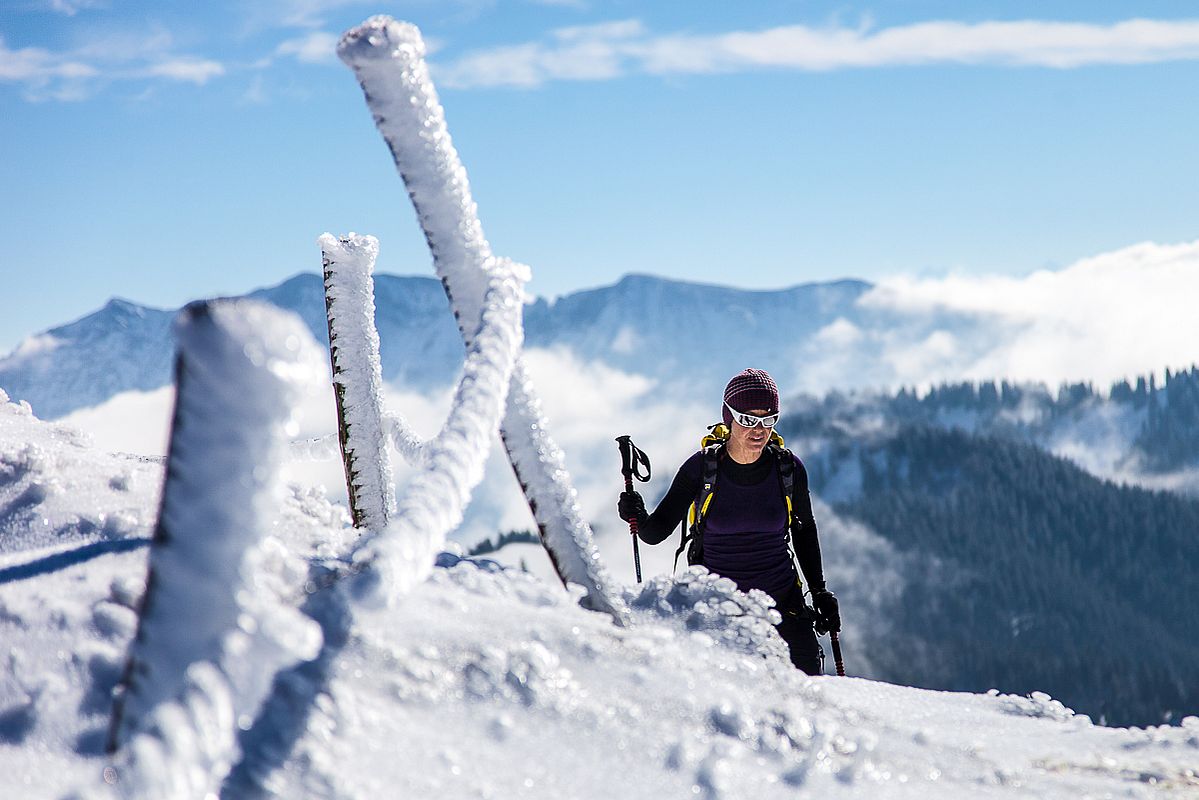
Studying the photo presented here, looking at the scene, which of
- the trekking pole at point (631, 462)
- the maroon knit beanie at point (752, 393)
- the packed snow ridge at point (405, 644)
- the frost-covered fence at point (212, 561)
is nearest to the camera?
the frost-covered fence at point (212, 561)

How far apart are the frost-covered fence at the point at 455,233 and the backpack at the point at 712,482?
2.23 metres

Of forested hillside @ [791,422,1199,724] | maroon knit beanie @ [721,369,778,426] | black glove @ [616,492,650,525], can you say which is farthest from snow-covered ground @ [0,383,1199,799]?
forested hillside @ [791,422,1199,724]

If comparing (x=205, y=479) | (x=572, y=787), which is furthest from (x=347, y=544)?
(x=205, y=479)

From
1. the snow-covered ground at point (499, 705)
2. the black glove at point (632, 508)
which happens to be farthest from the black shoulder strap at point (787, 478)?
the snow-covered ground at point (499, 705)

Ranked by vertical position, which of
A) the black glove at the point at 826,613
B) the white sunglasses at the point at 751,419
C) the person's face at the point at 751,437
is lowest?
the black glove at the point at 826,613

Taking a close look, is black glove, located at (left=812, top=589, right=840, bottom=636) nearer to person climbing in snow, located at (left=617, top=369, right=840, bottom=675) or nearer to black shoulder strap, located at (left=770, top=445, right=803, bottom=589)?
person climbing in snow, located at (left=617, top=369, right=840, bottom=675)

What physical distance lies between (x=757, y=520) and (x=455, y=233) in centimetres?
302

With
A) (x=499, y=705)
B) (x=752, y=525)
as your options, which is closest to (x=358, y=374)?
(x=752, y=525)

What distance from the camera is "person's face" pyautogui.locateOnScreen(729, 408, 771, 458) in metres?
5.12

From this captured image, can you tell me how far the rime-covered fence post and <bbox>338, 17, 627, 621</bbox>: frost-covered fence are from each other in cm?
234

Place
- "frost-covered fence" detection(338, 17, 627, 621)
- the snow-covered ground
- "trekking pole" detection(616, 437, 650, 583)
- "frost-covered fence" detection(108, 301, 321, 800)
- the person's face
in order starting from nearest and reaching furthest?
1. "frost-covered fence" detection(108, 301, 321, 800)
2. the snow-covered ground
3. "frost-covered fence" detection(338, 17, 627, 621)
4. the person's face
5. "trekking pole" detection(616, 437, 650, 583)

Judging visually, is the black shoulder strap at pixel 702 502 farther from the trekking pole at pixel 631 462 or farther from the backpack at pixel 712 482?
the trekking pole at pixel 631 462

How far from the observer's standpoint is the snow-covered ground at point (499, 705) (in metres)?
1.91

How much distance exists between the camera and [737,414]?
507 centimetres
